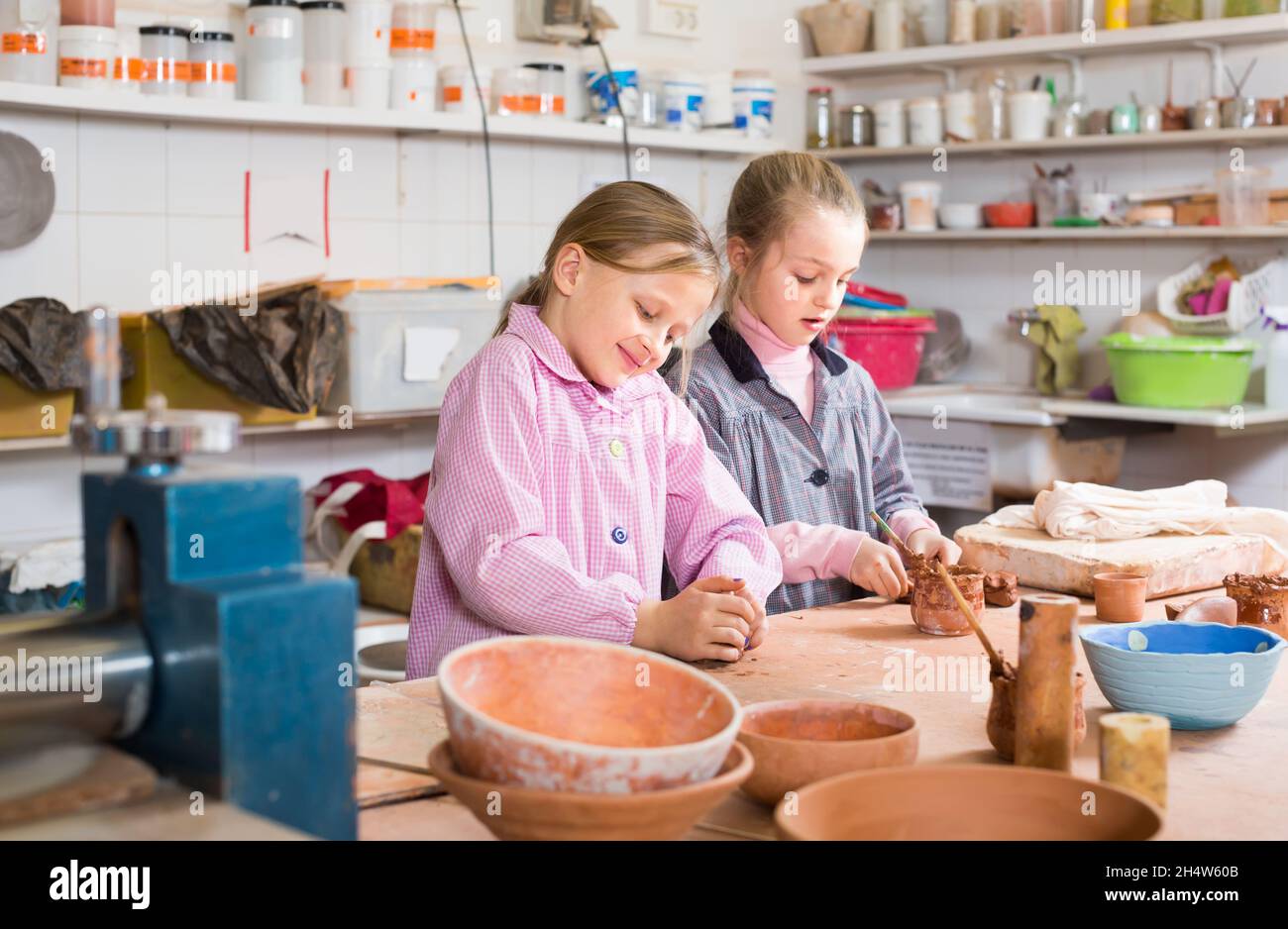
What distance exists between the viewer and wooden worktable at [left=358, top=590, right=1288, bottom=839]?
1144mm

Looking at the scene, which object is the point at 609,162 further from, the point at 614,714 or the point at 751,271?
the point at 614,714

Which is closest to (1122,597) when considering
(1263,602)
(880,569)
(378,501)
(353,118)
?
(1263,602)

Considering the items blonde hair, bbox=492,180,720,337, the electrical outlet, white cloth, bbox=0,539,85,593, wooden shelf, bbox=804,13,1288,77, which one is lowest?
white cloth, bbox=0,539,85,593

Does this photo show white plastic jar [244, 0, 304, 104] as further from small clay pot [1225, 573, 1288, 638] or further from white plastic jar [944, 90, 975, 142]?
small clay pot [1225, 573, 1288, 638]

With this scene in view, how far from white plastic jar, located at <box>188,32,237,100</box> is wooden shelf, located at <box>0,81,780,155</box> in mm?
44

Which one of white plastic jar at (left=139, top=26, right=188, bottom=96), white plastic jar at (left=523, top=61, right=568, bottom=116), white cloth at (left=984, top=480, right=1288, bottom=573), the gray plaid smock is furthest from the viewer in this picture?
white plastic jar at (left=523, top=61, right=568, bottom=116)

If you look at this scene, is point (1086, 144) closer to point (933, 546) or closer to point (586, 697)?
point (933, 546)

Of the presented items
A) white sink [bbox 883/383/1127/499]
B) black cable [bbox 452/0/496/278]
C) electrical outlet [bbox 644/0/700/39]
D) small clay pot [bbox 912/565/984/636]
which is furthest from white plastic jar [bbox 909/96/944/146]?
small clay pot [bbox 912/565/984/636]

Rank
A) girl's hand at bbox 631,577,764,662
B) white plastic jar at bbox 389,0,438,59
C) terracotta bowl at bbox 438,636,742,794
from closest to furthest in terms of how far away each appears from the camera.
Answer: terracotta bowl at bbox 438,636,742,794 < girl's hand at bbox 631,577,764,662 < white plastic jar at bbox 389,0,438,59

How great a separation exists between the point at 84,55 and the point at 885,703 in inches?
94.9

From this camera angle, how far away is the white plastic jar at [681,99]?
13.9 feet

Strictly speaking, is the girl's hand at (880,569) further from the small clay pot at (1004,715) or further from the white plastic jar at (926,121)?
the white plastic jar at (926,121)
